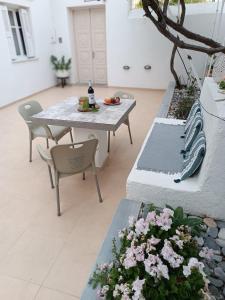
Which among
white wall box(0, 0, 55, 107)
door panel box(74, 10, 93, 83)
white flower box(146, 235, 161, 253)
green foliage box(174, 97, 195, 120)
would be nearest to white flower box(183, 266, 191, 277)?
white flower box(146, 235, 161, 253)

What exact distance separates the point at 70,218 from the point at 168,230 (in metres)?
1.21

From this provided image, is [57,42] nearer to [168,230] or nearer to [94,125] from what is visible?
[94,125]

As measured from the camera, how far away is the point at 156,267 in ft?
2.92

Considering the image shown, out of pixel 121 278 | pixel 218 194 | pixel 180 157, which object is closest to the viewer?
pixel 121 278

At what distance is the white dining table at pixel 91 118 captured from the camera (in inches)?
88.5

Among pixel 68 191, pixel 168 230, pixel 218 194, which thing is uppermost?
pixel 168 230

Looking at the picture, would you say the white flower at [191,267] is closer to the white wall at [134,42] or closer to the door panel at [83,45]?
the white wall at [134,42]

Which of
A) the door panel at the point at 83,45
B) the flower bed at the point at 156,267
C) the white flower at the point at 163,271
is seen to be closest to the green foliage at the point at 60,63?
the door panel at the point at 83,45

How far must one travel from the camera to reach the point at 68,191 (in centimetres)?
241

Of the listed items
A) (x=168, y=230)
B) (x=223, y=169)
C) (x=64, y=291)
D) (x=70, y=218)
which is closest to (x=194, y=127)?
(x=223, y=169)

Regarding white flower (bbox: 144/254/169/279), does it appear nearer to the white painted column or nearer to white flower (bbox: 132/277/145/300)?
white flower (bbox: 132/277/145/300)

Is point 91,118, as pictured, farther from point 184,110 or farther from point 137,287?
point 137,287

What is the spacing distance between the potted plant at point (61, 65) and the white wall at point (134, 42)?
10.5 inches

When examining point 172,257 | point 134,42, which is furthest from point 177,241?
point 134,42
